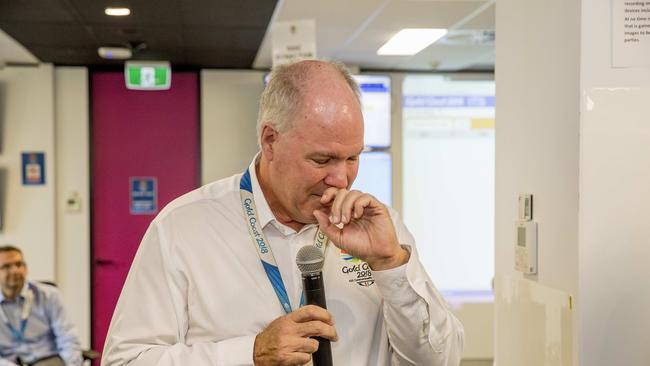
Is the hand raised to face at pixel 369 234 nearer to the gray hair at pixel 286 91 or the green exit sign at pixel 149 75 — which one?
the gray hair at pixel 286 91

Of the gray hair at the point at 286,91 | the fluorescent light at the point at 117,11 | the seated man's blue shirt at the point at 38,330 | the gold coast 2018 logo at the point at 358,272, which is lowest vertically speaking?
the seated man's blue shirt at the point at 38,330

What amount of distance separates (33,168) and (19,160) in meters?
0.14

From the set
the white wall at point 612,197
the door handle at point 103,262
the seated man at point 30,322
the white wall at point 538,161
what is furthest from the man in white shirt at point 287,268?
the door handle at point 103,262

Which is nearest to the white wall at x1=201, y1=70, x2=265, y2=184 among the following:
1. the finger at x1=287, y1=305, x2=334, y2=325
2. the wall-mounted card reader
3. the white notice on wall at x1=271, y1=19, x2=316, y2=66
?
the white notice on wall at x1=271, y1=19, x2=316, y2=66

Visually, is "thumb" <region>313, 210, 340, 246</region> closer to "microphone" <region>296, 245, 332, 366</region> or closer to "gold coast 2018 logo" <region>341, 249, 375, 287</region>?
"microphone" <region>296, 245, 332, 366</region>

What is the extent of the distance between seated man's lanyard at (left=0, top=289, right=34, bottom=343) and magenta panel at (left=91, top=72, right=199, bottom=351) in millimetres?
1663

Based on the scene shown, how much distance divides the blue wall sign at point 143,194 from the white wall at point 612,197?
5.30 meters

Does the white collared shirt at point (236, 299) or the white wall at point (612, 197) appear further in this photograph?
the white wall at point (612, 197)

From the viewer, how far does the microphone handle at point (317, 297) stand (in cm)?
157

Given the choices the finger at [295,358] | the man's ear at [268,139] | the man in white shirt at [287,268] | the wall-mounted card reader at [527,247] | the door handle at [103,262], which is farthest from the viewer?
the door handle at [103,262]

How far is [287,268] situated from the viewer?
5.89ft

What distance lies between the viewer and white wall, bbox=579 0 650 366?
7.64 feet

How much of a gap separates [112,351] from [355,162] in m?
0.69

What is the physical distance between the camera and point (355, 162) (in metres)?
1.71
